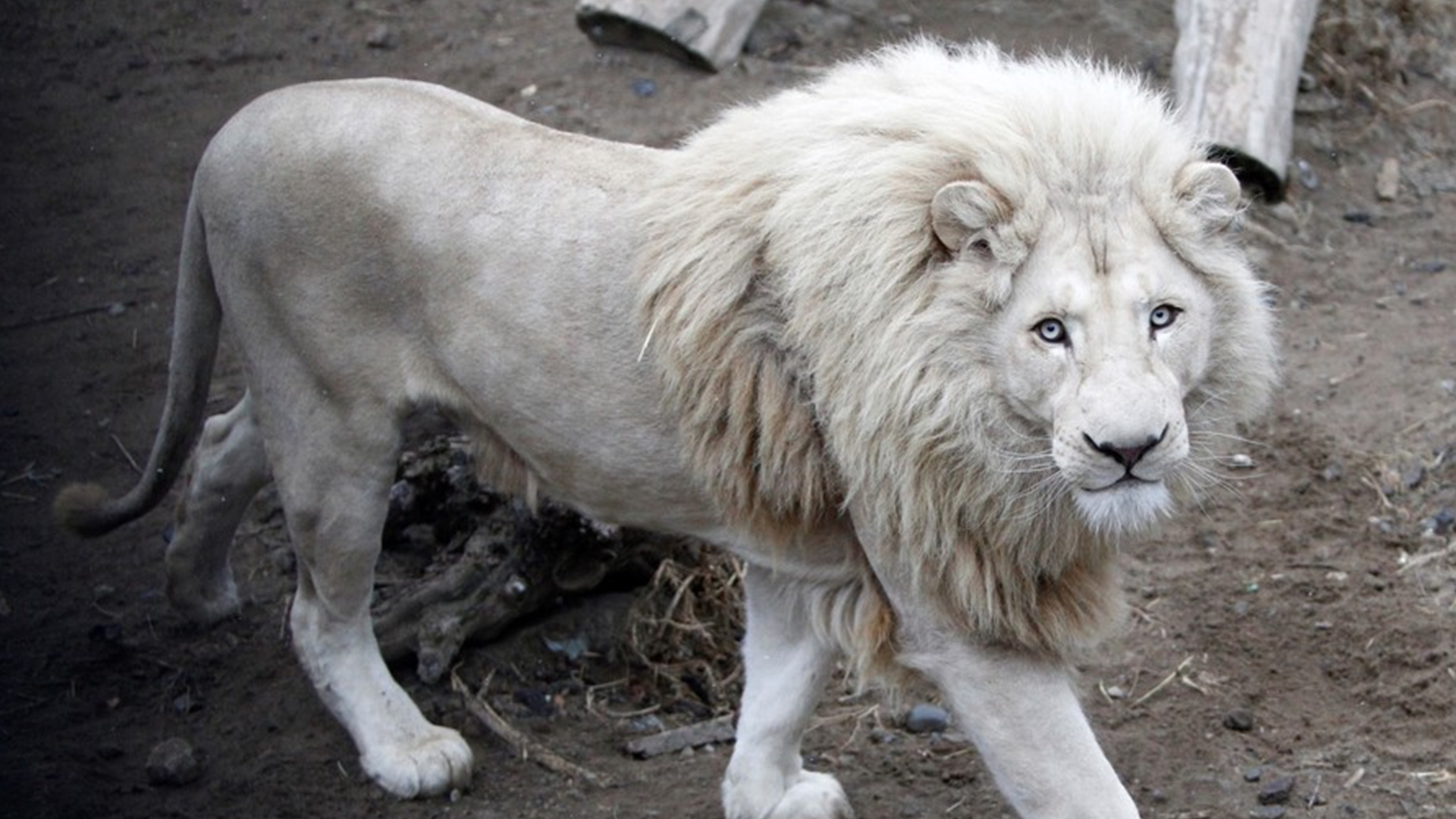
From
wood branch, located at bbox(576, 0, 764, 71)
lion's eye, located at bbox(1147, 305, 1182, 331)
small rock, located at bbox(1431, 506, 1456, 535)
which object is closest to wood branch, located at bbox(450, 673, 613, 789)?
lion's eye, located at bbox(1147, 305, 1182, 331)

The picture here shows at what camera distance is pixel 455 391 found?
4.75 meters

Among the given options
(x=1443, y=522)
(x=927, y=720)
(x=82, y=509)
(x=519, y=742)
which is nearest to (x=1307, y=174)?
(x=1443, y=522)

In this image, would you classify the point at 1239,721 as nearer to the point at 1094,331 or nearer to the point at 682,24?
the point at 1094,331

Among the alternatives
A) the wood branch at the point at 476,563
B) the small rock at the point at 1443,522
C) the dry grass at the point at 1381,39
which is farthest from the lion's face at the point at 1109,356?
the dry grass at the point at 1381,39

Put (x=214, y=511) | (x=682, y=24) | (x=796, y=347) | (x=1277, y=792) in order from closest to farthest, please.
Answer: (x=796, y=347)
(x=1277, y=792)
(x=214, y=511)
(x=682, y=24)

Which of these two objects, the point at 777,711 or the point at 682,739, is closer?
the point at 777,711

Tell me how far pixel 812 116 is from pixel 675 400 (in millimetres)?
698

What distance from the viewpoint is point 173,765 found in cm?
514

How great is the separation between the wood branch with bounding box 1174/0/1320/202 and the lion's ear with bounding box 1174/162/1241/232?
3.21 m

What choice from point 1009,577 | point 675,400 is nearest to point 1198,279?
point 1009,577

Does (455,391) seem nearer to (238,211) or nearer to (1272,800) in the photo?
(238,211)

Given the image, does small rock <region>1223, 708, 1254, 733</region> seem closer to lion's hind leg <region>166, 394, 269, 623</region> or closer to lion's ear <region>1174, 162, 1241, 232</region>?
lion's ear <region>1174, 162, 1241, 232</region>

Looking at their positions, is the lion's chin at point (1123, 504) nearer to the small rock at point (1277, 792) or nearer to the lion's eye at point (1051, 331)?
the lion's eye at point (1051, 331)

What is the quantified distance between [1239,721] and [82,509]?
3259 mm
